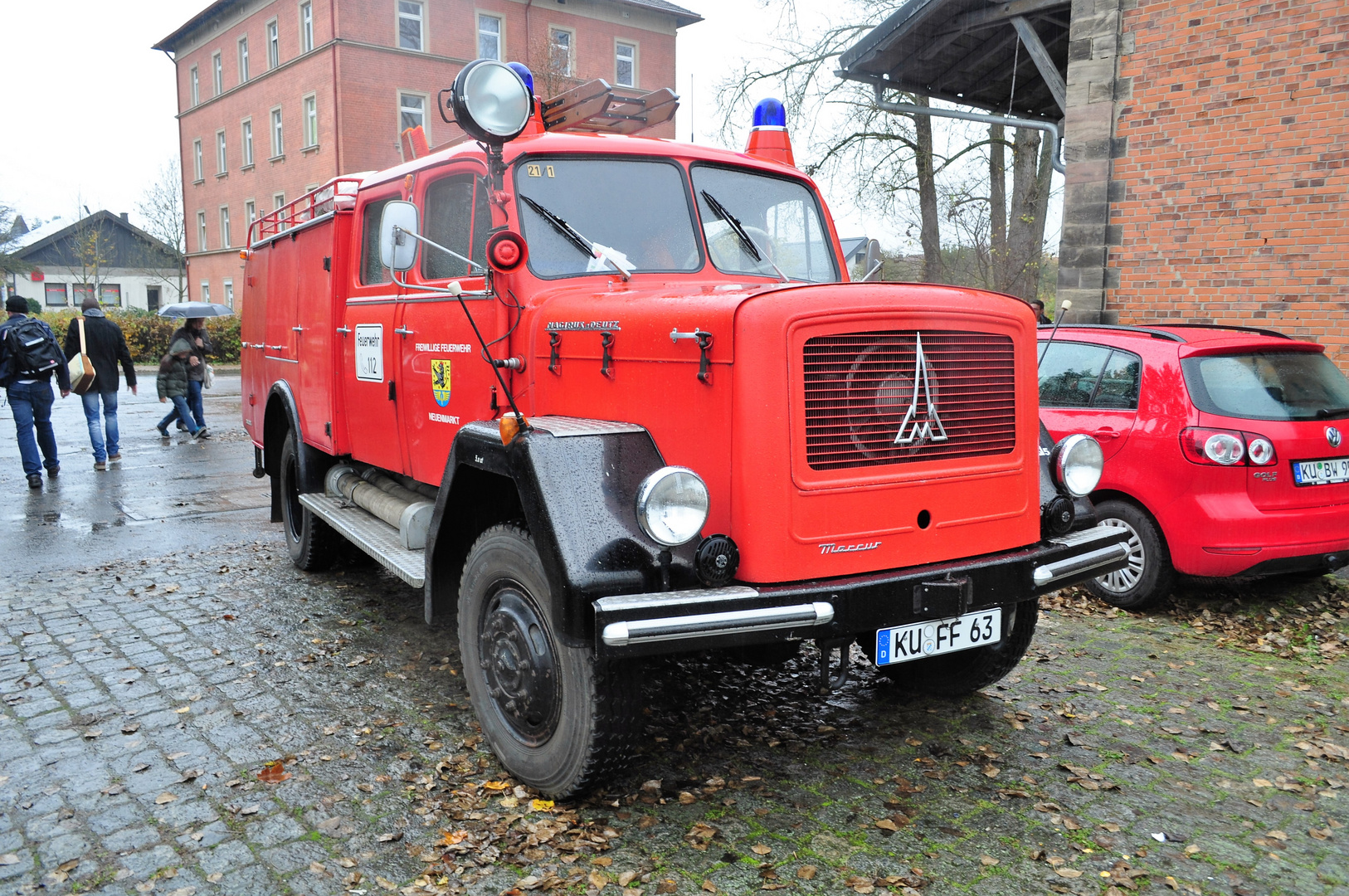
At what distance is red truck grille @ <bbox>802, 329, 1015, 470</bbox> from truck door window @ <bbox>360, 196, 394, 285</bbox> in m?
3.16

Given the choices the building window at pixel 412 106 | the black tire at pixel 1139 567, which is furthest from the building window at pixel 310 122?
the black tire at pixel 1139 567

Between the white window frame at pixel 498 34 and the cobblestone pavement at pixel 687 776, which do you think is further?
the white window frame at pixel 498 34

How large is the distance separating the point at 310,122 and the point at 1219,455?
3393 centimetres

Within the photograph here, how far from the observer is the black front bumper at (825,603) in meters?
2.95

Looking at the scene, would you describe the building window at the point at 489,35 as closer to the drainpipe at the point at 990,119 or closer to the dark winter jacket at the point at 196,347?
the dark winter jacket at the point at 196,347

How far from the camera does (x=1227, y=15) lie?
348 inches

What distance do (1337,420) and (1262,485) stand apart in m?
0.67

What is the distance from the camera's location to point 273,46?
118 feet

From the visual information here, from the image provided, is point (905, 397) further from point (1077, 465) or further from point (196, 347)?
point (196, 347)

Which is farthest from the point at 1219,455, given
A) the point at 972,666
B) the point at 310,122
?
the point at 310,122

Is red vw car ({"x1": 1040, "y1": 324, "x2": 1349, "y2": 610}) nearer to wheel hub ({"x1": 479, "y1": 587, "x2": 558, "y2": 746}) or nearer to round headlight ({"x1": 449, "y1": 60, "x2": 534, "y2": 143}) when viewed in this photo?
wheel hub ({"x1": 479, "y1": 587, "x2": 558, "y2": 746})

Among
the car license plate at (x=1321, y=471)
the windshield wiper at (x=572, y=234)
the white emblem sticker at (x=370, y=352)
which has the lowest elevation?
the car license plate at (x=1321, y=471)

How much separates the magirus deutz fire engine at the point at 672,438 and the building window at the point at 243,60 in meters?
38.8

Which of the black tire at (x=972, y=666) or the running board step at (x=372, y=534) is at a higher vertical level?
the running board step at (x=372, y=534)
